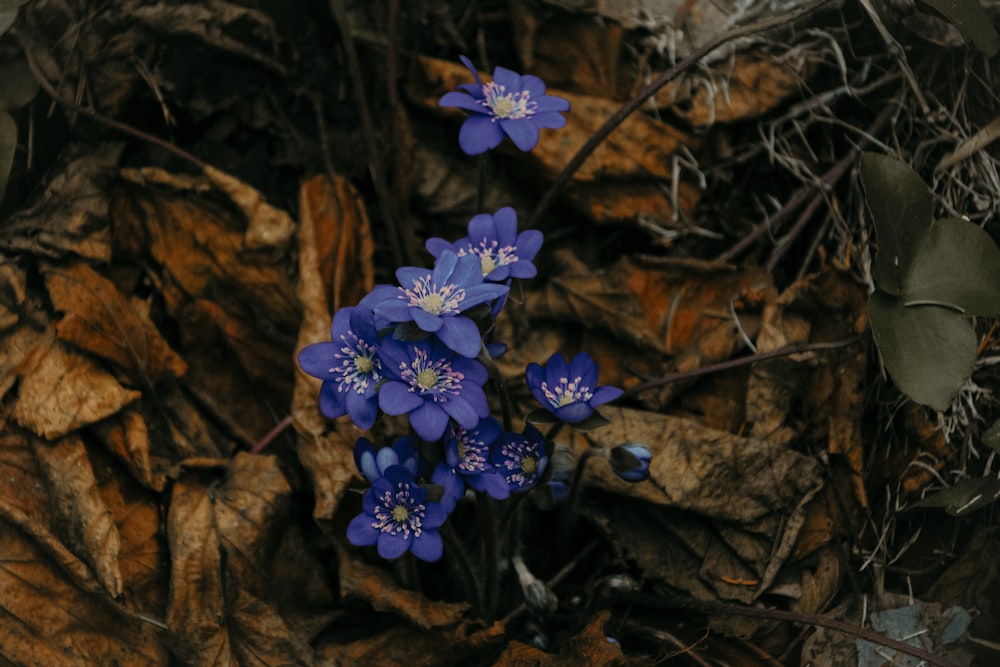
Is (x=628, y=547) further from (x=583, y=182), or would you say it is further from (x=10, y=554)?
(x=10, y=554)

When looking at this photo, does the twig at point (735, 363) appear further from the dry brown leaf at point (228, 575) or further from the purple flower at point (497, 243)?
the dry brown leaf at point (228, 575)

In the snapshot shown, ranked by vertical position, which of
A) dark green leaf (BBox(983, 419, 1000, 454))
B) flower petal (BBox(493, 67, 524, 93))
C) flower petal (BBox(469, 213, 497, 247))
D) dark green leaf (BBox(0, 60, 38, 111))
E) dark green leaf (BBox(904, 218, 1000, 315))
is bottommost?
dark green leaf (BBox(983, 419, 1000, 454))

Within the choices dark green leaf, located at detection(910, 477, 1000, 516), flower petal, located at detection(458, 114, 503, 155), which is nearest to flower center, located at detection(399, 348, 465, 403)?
flower petal, located at detection(458, 114, 503, 155)

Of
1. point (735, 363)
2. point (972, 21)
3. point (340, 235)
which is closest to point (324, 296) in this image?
point (340, 235)

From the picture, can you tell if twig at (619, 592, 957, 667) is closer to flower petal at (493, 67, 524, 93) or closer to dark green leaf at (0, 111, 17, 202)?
flower petal at (493, 67, 524, 93)

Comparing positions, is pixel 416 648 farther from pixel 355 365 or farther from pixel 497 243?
pixel 497 243

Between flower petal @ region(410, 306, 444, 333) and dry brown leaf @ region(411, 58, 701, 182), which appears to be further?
dry brown leaf @ region(411, 58, 701, 182)
